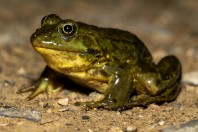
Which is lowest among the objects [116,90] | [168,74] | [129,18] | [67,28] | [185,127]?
[185,127]

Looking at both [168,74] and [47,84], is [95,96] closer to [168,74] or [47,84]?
[47,84]

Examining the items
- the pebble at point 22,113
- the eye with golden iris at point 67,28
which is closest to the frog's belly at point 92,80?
the eye with golden iris at point 67,28

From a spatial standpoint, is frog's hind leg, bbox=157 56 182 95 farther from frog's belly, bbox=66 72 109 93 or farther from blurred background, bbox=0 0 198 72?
blurred background, bbox=0 0 198 72

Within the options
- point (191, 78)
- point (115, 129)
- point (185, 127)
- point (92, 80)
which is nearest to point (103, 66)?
point (92, 80)

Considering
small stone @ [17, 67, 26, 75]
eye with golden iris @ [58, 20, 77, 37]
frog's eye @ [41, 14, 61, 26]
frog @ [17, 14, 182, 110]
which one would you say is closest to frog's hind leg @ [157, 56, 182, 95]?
frog @ [17, 14, 182, 110]

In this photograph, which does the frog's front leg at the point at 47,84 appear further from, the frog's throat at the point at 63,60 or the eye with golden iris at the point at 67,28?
the eye with golden iris at the point at 67,28

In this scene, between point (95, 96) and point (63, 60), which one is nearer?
point (63, 60)

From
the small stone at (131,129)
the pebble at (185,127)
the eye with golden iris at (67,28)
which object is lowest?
the small stone at (131,129)
